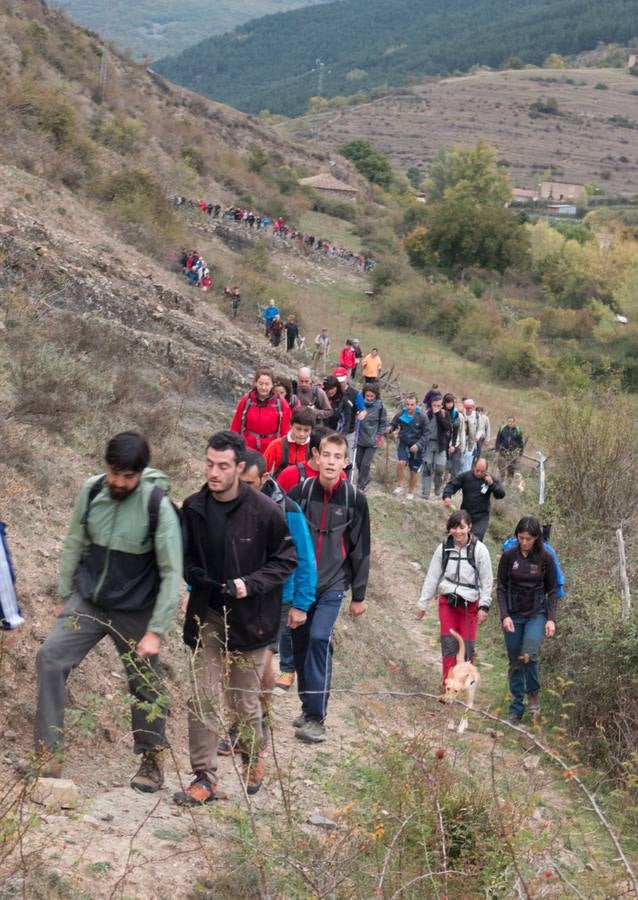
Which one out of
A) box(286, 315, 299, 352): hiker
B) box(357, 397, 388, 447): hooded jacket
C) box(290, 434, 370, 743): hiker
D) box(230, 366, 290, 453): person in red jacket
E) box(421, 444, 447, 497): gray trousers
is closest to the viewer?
box(290, 434, 370, 743): hiker

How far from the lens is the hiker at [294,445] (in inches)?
309

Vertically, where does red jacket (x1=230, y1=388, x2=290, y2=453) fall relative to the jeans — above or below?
above

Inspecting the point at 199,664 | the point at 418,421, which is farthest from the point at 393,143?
the point at 199,664

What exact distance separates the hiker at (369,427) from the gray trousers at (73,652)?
8860 mm

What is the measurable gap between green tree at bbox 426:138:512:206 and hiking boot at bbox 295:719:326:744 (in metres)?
84.6

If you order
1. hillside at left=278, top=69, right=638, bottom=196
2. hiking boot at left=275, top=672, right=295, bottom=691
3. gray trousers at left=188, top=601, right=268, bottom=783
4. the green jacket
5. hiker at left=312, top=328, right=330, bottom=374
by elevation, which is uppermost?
the green jacket

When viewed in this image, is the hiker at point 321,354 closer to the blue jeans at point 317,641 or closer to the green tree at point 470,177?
the blue jeans at point 317,641

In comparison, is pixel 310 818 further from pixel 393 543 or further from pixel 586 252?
pixel 586 252

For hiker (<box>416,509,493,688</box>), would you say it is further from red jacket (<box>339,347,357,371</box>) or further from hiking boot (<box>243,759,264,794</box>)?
red jacket (<box>339,347,357,371</box>)

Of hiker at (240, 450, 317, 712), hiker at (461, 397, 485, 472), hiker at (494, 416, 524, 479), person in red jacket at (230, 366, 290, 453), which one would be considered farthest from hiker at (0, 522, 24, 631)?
hiker at (494, 416, 524, 479)

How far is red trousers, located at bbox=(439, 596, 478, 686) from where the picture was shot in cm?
852

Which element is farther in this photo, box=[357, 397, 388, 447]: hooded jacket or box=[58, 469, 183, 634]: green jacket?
box=[357, 397, 388, 447]: hooded jacket

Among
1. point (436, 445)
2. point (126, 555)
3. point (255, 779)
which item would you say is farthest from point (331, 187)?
point (126, 555)

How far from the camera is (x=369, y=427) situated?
1466 cm
